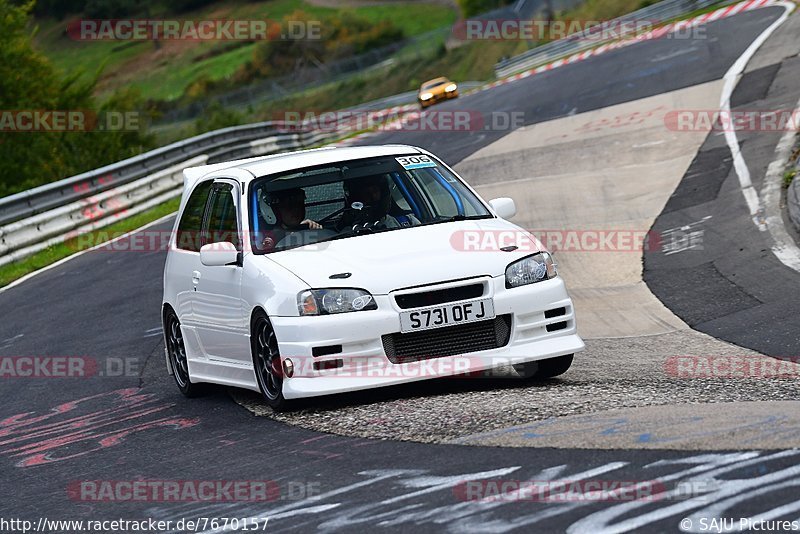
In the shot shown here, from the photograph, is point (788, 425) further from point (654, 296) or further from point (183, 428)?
point (654, 296)

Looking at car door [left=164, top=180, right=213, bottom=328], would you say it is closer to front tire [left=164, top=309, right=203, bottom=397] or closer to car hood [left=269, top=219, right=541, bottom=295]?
front tire [left=164, top=309, right=203, bottom=397]

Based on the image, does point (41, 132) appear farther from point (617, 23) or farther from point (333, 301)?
point (333, 301)

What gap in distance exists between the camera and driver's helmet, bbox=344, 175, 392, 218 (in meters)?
9.09

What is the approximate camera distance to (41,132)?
41.8 m

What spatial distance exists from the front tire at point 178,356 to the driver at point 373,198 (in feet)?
5.96

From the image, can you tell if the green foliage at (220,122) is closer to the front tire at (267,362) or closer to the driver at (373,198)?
the driver at (373,198)

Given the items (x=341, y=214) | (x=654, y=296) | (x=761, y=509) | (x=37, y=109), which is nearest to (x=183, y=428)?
(x=341, y=214)

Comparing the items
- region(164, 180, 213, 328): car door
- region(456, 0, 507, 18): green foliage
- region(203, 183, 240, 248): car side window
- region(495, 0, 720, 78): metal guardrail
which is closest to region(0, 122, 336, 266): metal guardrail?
region(164, 180, 213, 328): car door

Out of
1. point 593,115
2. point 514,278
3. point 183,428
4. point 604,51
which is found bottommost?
point 183,428

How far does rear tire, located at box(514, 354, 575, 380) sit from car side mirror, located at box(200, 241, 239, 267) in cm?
196

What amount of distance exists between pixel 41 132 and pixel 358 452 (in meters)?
37.2

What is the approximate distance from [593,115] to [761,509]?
2245 centimetres

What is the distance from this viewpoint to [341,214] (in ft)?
29.7

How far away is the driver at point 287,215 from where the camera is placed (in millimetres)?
8805
